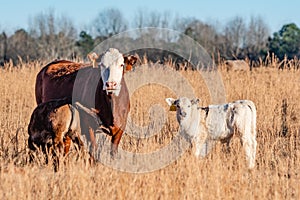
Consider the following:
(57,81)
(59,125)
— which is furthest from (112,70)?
(57,81)

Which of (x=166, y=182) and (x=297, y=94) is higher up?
(x=297, y=94)

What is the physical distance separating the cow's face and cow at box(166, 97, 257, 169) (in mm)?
1208

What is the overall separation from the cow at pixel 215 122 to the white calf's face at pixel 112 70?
49.9 inches

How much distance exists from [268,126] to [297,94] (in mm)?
1613

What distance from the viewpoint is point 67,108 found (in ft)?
21.6

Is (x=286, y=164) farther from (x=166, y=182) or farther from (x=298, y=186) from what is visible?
(x=166, y=182)

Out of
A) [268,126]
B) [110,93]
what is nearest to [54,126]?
[110,93]

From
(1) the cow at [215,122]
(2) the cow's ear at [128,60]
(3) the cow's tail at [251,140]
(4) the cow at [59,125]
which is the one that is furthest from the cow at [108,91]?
(3) the cow's tail at [251,140]

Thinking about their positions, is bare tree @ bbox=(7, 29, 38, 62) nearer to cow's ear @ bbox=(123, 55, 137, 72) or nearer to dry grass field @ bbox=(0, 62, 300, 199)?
dry grass field @ bbox=(0, 62, 300, 199)

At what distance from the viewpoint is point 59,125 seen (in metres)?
6.52

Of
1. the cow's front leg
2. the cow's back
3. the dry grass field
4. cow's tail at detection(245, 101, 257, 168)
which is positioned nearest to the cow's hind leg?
the dry grass field

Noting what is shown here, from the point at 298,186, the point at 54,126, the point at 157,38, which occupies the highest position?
the point at 157,38

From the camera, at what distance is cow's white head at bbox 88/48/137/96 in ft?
20.9

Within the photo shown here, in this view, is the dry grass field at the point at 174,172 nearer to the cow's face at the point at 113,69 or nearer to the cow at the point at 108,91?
the cow at the point at 108,91
